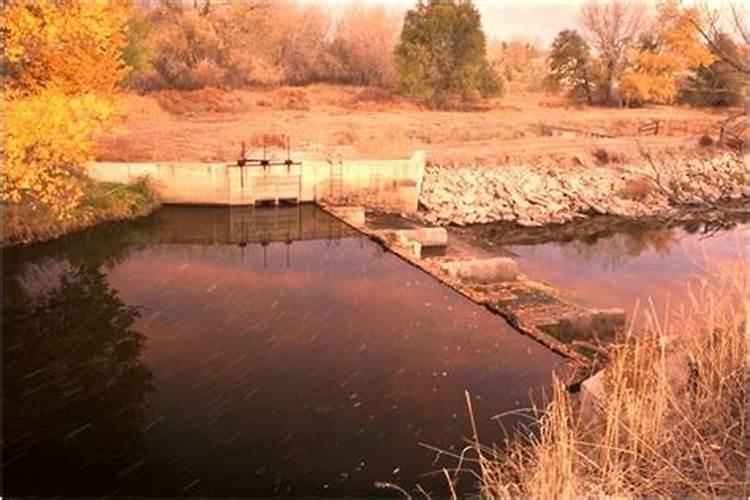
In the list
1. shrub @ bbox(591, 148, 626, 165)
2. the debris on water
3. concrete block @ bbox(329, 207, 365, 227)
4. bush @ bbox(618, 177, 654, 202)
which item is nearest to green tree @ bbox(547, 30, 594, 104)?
shrub @ bbox(591, 148, 626, 165)

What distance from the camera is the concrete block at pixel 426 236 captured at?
707 inches

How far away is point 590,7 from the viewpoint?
139 feet

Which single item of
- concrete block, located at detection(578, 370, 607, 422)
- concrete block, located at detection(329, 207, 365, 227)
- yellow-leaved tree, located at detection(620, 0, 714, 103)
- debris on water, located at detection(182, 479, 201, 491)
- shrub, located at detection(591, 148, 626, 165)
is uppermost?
yellow-leaved tree, located at detection(620, 0, 714, 103)

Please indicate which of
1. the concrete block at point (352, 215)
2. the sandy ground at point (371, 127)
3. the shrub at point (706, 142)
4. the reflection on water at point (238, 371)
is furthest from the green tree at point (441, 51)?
the reflection on water at point (238, 371)

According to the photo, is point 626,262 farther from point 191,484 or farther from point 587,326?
point 191,484

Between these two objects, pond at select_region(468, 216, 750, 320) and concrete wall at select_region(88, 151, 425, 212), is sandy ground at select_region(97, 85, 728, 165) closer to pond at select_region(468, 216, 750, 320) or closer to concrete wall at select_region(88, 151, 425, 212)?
concrete wall at select_region(88, 151, 425, 212)

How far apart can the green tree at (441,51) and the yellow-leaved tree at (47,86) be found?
22.4m

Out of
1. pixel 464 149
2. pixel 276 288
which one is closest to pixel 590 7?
pixel 464 149

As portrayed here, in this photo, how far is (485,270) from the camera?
15.3 meters

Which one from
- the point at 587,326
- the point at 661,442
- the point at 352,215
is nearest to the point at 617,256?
the point at 352,215

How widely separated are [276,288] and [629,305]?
7183 mm

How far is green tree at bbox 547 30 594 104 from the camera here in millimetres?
41188

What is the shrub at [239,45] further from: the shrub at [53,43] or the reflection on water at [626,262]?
the reflection on water at [626,262]

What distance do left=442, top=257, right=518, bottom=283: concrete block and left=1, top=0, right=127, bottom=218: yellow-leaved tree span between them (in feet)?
25.2
